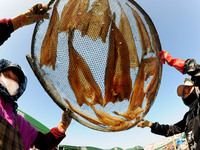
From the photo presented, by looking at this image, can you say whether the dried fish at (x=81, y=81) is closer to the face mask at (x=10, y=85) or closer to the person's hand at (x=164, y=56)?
the face mask at (x=10, y=85)

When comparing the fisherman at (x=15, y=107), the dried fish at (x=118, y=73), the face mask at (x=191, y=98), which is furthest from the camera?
the face mask at (x=191, y=98)

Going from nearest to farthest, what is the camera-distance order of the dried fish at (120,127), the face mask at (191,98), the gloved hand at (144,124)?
the dried fish at (120,127)
the face mask at (191,98)
the gloved hand at (144,124)

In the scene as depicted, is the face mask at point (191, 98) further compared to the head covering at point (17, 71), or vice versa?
the face mask at point (191, 98)

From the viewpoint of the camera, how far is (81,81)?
148 centimetres

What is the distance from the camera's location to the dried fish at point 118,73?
59.1 inches

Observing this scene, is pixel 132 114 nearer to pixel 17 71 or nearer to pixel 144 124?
pixel 144 124

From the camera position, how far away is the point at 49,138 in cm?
151

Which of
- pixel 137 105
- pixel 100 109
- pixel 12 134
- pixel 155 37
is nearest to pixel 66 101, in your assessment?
pixel 100 109

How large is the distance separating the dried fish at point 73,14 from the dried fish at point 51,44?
60mm

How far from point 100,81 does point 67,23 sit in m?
0.64

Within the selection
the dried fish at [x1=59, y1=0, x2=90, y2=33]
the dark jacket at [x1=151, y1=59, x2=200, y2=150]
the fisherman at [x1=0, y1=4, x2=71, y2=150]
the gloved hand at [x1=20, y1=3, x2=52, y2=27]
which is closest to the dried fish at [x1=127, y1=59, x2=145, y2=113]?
the dark jacket at [x1=151, y1=59, x2=200, y2=150]

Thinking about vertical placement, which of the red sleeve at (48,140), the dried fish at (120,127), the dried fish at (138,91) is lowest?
the red sleeve at (48,140)

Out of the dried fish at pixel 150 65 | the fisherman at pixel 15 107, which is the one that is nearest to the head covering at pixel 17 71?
the fisherman at pixel 15 107

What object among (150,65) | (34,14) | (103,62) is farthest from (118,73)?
(34,14)
